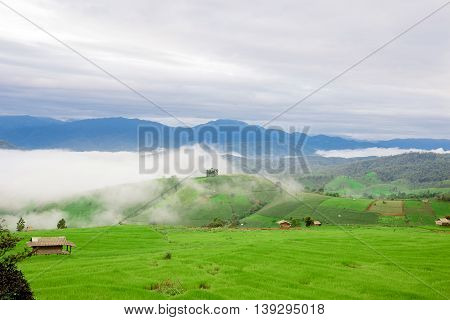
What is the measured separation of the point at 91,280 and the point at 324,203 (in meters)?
174

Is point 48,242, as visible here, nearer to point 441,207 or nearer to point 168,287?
point 168,287

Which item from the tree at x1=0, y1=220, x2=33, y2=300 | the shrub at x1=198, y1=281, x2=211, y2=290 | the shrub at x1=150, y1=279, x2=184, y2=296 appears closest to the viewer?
the tree at x1=0, y1=220, x2=33, y2=300

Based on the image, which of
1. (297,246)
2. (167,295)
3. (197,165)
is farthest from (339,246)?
(197,165)

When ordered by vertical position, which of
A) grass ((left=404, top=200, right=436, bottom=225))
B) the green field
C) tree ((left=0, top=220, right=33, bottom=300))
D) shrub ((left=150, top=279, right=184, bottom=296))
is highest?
tree ((left=0, top=220, right=33, bottom=300))

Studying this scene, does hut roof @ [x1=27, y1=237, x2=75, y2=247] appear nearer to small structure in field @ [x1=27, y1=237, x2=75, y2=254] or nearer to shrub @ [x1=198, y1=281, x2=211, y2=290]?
small structure in field @ [x1=27, y1=237, x2=75, y2=254]

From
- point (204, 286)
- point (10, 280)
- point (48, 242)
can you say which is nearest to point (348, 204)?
point (48, 242)

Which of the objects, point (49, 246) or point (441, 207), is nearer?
point (49, 246)

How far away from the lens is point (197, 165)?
108312mm

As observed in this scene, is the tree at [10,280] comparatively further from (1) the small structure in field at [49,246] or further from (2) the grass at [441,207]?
(2) the grass at [441,207]

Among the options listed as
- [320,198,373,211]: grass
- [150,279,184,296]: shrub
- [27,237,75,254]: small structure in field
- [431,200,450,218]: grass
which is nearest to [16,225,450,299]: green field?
[150,279,184,296]: shrub

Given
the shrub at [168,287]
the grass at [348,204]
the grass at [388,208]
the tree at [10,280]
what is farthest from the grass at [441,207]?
the tree at [10,280]

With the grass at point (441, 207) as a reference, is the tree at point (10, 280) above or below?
above

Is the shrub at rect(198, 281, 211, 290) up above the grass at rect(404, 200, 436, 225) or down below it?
above

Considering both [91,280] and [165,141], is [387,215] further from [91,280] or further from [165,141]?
[91,280]
